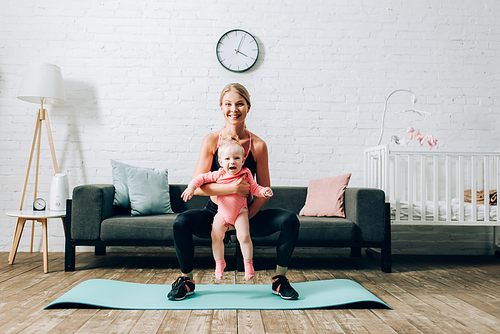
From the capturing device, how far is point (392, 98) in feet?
11.1

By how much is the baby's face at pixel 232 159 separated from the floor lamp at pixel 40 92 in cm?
203

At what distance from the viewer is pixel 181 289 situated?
69.7 inches

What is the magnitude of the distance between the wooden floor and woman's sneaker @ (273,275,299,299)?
14 centimetres

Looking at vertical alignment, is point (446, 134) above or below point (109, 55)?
below

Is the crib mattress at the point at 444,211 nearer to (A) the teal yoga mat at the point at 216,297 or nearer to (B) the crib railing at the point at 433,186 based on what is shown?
(B) the crib railing at the point at 433,186

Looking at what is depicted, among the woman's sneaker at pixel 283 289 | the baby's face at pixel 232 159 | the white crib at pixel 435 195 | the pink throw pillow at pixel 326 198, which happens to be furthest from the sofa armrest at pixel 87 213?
the white crib at pixel 435 195

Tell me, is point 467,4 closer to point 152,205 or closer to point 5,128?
point 152,205

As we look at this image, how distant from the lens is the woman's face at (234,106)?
1.79 m

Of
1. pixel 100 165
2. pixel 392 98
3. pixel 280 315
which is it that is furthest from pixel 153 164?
pixel 392 98

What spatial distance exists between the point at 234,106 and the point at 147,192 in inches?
50.8

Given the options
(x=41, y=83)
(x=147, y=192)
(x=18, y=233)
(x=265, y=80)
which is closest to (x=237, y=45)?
(x=265, y=80)

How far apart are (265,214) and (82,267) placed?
1.58 metres

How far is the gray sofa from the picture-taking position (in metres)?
2.45

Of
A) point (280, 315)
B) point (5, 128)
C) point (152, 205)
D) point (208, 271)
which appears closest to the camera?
point (280, 315)
